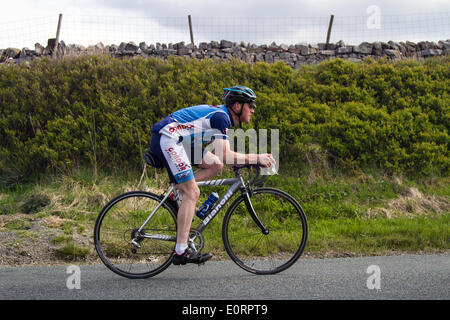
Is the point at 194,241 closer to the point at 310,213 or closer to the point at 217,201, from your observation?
the point at 217,201

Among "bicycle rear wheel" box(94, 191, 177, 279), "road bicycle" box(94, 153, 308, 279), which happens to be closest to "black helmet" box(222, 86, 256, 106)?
"road bicycle" box(94, 153, 308, 279)

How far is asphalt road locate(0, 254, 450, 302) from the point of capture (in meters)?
5.03

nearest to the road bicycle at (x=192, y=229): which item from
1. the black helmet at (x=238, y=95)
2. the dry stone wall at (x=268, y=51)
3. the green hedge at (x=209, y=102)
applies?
the black helmet at (x=238, y=95)

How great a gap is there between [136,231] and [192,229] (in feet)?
2.20

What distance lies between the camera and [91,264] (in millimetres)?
6836

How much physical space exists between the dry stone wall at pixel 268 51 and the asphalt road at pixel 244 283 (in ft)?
40.0

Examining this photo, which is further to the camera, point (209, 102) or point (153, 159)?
point (209, 102)

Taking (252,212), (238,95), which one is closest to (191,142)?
(238,95)

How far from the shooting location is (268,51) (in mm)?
Result: 18781

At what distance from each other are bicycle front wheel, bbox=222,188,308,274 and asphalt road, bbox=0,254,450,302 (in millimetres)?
178

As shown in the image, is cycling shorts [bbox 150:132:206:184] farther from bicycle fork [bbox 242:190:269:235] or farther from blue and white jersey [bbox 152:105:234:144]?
bicycle fork [bbox 242:190:269:235]
